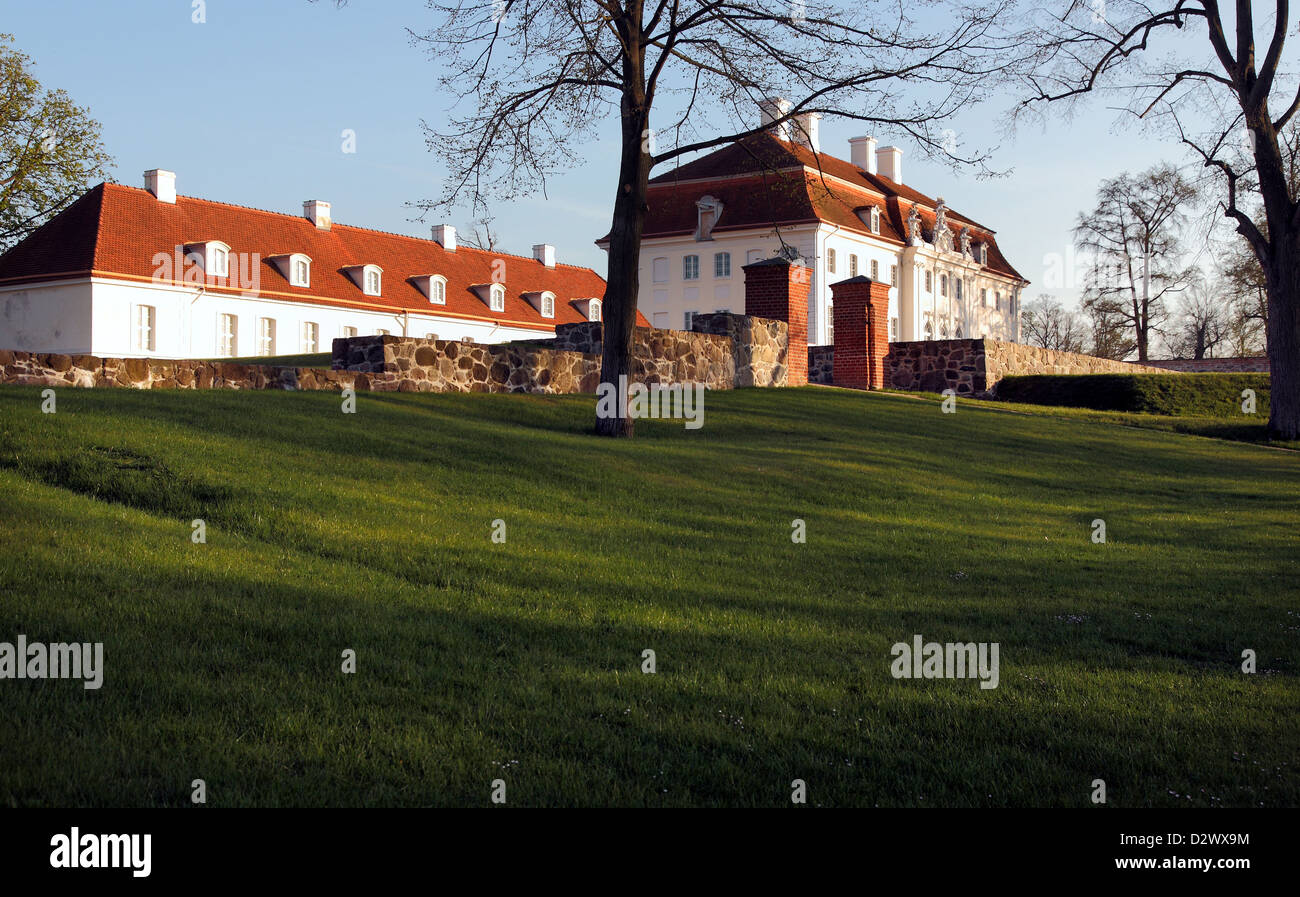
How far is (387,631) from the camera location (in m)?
5.08

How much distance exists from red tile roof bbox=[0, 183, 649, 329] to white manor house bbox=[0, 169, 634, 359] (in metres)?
0.06

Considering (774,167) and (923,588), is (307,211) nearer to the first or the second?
(774,167)

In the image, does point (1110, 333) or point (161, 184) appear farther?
point (1110, 333)

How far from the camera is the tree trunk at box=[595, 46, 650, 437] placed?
1449cm

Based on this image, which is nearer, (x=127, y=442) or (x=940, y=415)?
(x=127, y=442)

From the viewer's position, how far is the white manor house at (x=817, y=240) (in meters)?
49.7

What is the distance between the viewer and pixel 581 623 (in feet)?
18.3

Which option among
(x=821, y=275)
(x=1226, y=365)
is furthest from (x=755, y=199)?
(x=1226, y=365)

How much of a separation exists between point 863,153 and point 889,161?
2548 millimetres

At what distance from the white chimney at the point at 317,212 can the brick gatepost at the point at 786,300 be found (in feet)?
104

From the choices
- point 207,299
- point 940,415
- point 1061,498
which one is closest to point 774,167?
point 940,415
